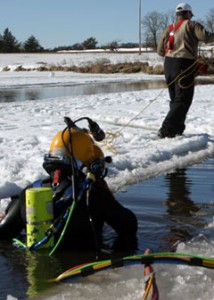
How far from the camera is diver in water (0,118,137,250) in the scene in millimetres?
3990

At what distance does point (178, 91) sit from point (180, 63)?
0.43 meters

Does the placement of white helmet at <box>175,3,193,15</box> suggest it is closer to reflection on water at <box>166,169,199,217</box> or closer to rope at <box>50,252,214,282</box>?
reflection on water at <box>166,169,199,217</box>

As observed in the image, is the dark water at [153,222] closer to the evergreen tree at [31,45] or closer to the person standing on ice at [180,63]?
the person standing on ice at [180,63]

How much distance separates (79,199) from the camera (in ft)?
12.9

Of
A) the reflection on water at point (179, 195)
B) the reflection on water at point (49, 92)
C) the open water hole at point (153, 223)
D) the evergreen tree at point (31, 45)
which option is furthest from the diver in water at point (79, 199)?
the evergreen tree at point (31, 45)

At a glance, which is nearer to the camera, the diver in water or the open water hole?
the open water hole

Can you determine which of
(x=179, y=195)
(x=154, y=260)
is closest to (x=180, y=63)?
(x=179, y=195)

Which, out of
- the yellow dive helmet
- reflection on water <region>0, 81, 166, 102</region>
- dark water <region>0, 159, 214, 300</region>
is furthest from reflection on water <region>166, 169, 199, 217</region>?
reflection on water <region>0, 81, 166, 102</region>

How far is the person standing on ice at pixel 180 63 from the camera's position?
27.8ft

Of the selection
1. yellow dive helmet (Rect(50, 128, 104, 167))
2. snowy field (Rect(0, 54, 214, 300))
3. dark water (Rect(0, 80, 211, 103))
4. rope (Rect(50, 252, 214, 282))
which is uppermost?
yellow dive helmet (Rect(50, 128, 104, 167))

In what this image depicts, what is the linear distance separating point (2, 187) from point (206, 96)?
12.9 meters

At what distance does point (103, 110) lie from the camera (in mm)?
13070

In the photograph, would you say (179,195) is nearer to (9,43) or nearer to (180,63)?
(180,63)

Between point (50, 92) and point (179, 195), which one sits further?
point (50, 92)
